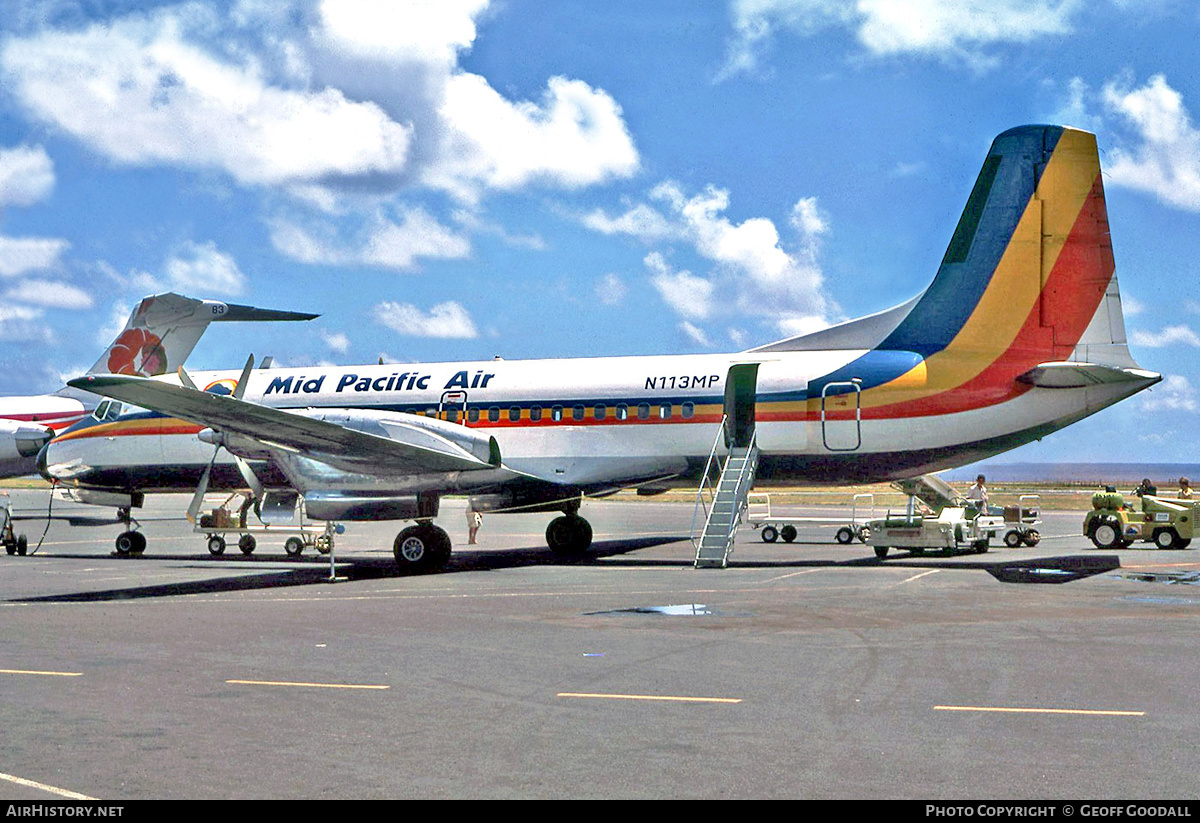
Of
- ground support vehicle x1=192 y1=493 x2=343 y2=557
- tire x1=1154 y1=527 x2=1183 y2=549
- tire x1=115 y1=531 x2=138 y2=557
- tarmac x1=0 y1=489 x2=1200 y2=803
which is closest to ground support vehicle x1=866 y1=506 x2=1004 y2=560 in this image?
tarmac x1=0 y1=489 x2=1200 y2=803

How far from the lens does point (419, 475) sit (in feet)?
75.1

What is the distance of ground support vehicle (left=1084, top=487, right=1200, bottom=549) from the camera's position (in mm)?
28219

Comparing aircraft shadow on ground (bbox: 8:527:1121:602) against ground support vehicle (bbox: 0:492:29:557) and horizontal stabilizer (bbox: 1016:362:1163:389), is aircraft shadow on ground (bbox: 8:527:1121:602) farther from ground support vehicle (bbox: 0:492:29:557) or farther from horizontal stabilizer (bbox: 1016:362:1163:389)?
horizontal stabilizer (bbox: 1016:362:1163:389)

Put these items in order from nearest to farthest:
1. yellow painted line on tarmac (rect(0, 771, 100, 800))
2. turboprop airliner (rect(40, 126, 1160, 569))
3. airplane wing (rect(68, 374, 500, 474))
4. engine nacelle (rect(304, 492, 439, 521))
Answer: yellow painted line on tarmac (rect(0, 771, 100, 800))
airplane wing (rect(68, 374, 500, 474))
turboprop airliner (rect(40, 126, 1160, 569))
engine nacelle (rect(304, 492, 439, 521))

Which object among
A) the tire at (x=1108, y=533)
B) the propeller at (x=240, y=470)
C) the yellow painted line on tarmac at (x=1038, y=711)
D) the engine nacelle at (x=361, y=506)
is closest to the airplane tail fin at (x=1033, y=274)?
the tire at (x=1108, y=533)

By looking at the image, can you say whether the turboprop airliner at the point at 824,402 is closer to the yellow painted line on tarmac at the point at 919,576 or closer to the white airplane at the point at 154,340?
the yellow painted line on tarmac at the point at 919,576

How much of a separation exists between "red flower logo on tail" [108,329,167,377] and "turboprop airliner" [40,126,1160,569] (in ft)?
58.7

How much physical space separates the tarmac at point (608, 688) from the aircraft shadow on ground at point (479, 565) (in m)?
0.23

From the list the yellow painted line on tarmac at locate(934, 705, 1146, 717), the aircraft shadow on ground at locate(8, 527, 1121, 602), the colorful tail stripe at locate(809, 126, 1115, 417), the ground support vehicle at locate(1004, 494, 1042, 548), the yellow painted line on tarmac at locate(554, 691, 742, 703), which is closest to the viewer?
the yellow painted line on tarmac at locate(934, 705, 1146, 717)

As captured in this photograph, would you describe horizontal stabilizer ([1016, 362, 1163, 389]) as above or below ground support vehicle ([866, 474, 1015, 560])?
above

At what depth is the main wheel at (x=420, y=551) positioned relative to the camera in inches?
904

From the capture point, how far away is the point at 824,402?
2377cm

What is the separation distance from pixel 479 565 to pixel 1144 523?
16.6 m

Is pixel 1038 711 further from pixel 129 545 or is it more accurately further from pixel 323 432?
pixel 129 545
